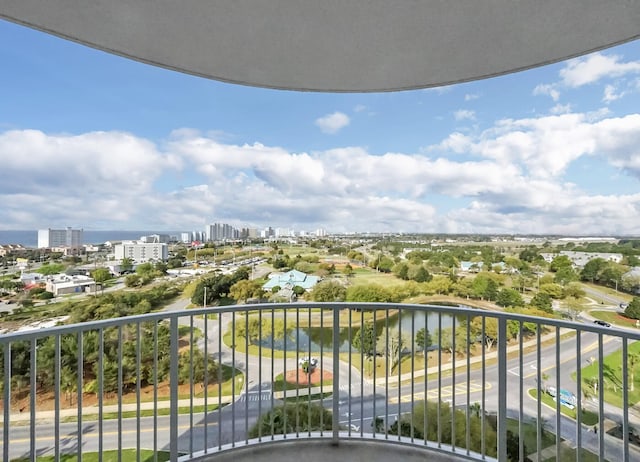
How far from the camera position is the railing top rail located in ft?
4.84

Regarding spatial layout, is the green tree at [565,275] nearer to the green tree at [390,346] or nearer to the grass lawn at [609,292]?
the grass lawn at [609,292]

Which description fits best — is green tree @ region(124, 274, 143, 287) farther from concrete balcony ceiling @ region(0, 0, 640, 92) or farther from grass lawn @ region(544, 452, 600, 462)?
grass lawn @ region(544, 452, 600, 462)

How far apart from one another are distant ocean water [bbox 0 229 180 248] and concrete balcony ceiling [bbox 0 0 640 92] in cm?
274

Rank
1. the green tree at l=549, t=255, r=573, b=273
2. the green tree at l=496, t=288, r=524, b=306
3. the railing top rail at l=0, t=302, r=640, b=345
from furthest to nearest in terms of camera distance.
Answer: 1. the green tree at l=496, t=288, r=524, b=306
2. the green tree at l=549, t=255, r=573, b=273
3. the railing top rail at l=0, t=302, r=640, b=345

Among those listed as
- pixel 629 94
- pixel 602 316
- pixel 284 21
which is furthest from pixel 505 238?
pixel 284 21

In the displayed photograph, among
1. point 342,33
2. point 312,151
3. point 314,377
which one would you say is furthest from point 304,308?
point 312,151

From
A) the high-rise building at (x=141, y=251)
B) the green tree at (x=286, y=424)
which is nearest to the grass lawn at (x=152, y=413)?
the green tree at (x=286, y=424)

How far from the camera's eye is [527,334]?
199cm

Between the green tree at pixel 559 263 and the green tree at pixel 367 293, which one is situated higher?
the green tree at pixel 559 263

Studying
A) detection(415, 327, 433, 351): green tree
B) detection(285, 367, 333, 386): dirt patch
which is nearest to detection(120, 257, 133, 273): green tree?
detection(285, 367, 333, 386): dirt patch

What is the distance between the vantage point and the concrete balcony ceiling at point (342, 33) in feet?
5.13

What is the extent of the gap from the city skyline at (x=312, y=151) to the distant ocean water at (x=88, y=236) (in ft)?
0.72

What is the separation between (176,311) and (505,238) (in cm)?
418

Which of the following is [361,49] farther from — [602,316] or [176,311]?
[602,316]
